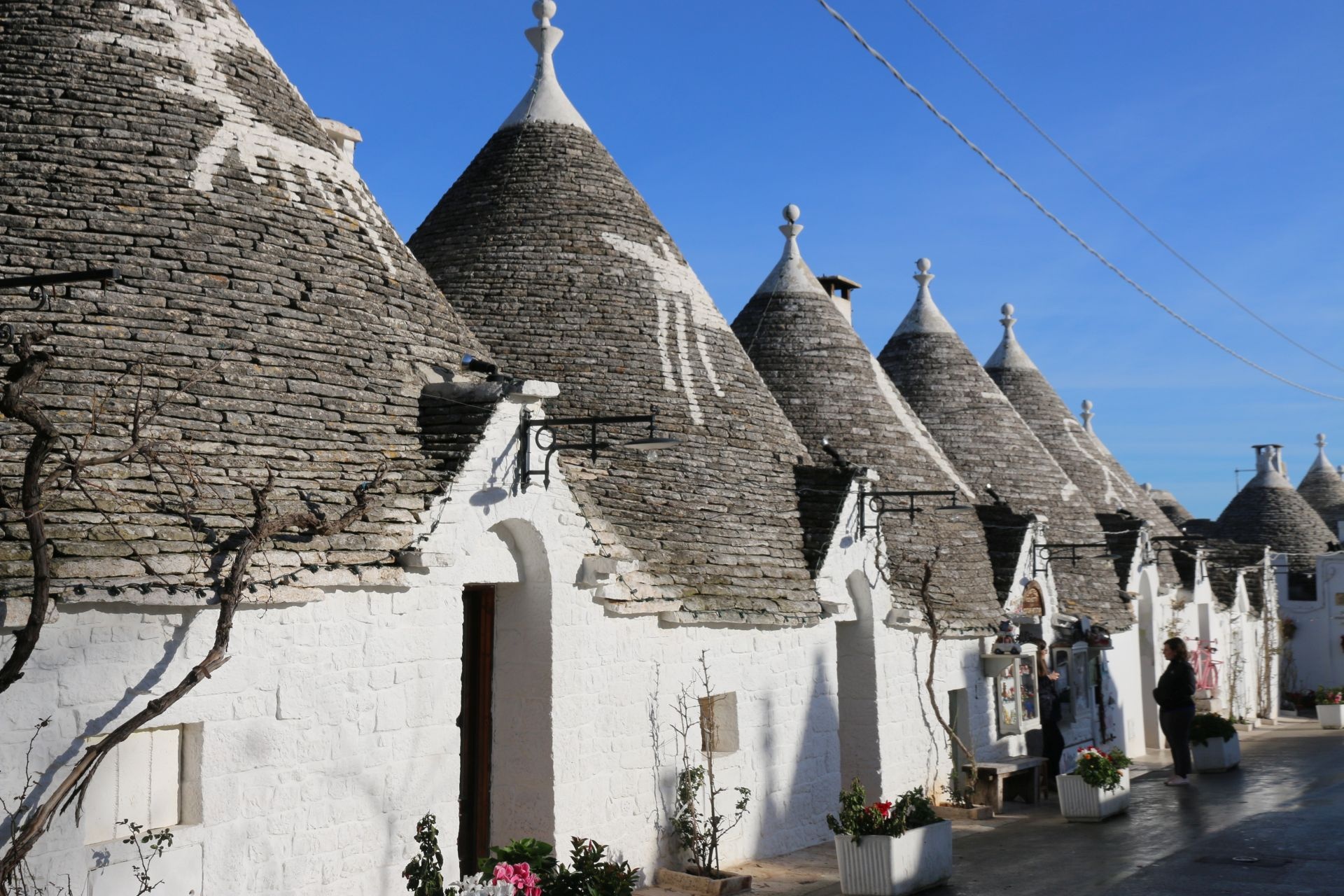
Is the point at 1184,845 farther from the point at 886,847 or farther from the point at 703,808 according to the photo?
the point at 703,808

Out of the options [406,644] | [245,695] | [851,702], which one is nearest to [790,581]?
[851,702]

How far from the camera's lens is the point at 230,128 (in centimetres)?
991

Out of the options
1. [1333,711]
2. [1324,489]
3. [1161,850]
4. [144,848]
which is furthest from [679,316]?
[1324,489]

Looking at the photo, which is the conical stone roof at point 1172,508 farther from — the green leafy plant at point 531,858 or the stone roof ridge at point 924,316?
the green leafy plant at point 531,858

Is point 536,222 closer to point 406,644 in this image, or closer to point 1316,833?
point 406,644

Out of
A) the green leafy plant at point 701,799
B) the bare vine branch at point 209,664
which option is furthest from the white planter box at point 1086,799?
the bare vine branch at point 209,664

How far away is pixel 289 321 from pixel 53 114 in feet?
7.17

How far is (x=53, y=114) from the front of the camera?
9.22 meters

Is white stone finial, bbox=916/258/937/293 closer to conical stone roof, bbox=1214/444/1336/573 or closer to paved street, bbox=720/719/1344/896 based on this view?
paved street, bbox=720/719/1344/896

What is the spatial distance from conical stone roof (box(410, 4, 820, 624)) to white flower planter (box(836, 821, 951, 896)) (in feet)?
7.76

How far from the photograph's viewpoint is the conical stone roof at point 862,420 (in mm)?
16000

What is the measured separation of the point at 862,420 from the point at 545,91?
5.59 metres

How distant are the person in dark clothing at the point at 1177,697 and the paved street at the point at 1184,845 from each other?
0.60 m

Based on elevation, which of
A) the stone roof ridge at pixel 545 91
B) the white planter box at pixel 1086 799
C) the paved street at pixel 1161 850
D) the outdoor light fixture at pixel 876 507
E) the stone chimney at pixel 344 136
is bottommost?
the paved street at pixel 1161 850
